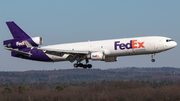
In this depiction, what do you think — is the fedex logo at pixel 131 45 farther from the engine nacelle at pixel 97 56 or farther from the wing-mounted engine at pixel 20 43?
the wing-mounted engine at pixel 20 43

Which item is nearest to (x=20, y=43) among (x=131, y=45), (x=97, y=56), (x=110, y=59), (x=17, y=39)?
(x=17, y=39)

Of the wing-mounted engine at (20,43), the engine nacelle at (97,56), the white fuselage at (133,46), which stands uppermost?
the wing-mounted engine at (20,43)

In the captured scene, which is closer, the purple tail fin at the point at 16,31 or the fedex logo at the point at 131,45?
the fedex logo at the point at 131,45

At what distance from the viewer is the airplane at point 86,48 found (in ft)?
163

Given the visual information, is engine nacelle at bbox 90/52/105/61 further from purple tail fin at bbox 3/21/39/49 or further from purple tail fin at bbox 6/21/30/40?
purple tail fin at bbox 6/21/30/40

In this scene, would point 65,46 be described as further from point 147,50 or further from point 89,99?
point 89,99

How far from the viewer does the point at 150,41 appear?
163 ft

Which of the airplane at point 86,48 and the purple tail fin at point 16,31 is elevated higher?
the purple tail fin at point 16,31

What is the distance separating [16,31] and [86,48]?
1613 cm

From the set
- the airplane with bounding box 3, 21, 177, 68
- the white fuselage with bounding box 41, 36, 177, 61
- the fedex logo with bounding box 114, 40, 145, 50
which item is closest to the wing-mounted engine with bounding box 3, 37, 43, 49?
the airplane with bounding box 3, 21, 177, 68

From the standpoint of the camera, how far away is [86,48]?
53.0m

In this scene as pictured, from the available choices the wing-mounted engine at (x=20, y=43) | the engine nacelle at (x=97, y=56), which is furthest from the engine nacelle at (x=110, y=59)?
the wing-mounted engine at (x=20, y=43)

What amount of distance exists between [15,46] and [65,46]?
10359mm

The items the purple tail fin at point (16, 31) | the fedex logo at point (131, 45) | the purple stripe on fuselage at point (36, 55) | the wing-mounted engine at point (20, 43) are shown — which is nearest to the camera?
the fedex logo at point (131, 45)
